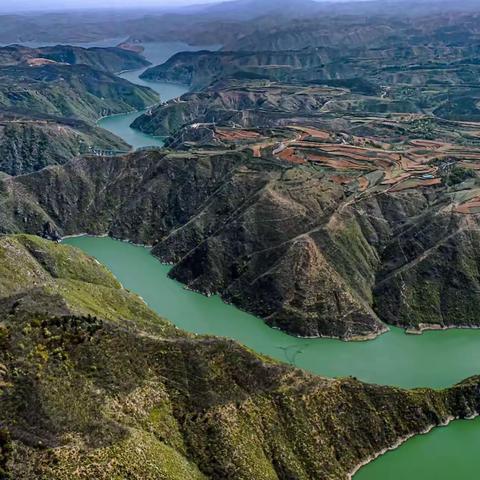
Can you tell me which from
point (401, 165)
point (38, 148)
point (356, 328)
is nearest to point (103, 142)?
point (38, 148)

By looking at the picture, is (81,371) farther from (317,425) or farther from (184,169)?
(184,169)

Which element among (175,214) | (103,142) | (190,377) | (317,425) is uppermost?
(190,377)

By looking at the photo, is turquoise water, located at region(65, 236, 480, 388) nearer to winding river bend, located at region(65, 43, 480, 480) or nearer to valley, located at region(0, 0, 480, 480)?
winding river bend, located at region(65, 43, 480, 480)

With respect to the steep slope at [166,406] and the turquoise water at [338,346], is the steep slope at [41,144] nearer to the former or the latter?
the turquoise water at [338,346]

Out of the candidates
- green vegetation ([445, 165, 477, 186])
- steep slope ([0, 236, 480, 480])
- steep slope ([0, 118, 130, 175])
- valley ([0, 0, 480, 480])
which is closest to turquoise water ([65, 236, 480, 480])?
valley ([0, 0, 480, 480])

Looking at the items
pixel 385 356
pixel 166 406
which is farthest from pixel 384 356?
Answer: pixel 166 406

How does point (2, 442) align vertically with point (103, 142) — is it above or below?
above

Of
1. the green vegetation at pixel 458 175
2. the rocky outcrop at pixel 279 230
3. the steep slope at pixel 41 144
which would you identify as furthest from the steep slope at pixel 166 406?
the steep slope at pixel 41 144

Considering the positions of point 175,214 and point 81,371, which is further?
point 175,214
